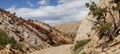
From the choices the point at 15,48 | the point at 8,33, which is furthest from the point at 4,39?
Answer: the point at 8,33

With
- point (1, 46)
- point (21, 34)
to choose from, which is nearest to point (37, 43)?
point (21, 34)

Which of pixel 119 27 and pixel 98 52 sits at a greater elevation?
pixel 119 27

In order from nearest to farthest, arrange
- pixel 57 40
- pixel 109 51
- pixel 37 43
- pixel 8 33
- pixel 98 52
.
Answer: pixel 109 51
pixel 98 52
pixel 8 33
pixel 37 43
pixel 57 40

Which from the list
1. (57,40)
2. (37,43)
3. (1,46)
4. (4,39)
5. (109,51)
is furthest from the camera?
(57,40)

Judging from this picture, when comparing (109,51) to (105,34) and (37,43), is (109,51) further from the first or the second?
(37,43)

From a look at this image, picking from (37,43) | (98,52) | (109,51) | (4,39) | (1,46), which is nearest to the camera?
(109,51)

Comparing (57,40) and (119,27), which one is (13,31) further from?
(119,27)

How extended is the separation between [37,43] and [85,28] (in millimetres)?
14922

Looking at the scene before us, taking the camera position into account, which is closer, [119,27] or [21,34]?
[119,27]

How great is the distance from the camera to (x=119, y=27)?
28.7 meters

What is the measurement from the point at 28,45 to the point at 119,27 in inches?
1291

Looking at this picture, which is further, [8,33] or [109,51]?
[8,33]

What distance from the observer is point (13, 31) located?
6275cm

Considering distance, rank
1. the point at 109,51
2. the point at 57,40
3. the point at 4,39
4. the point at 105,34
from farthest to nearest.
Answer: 1. the point at 57,40
2. the point at 4,39
3. the point at 105,34
4. the point at 109,51
